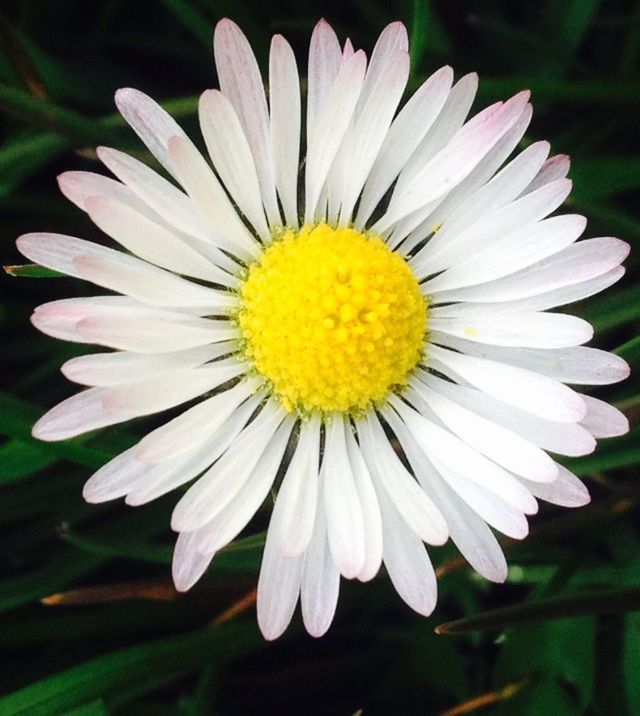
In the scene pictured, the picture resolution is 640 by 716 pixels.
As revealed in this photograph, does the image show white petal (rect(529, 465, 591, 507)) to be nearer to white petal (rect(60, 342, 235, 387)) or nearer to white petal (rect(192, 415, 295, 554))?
white petal (rect(192, 415, 295, 554))

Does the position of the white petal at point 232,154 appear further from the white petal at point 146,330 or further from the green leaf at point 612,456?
the green leaf at point 612,456

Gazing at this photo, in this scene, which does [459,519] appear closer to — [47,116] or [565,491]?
[565,491]

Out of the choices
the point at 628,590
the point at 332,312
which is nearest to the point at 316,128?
the point at 332,312

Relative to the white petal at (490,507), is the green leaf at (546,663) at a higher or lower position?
lower

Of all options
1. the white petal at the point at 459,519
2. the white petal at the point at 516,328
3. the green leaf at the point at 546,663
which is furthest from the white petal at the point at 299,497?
Answer: the green leaf at the point at 546,663

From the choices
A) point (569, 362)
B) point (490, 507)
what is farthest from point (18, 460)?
point (569, 362)
